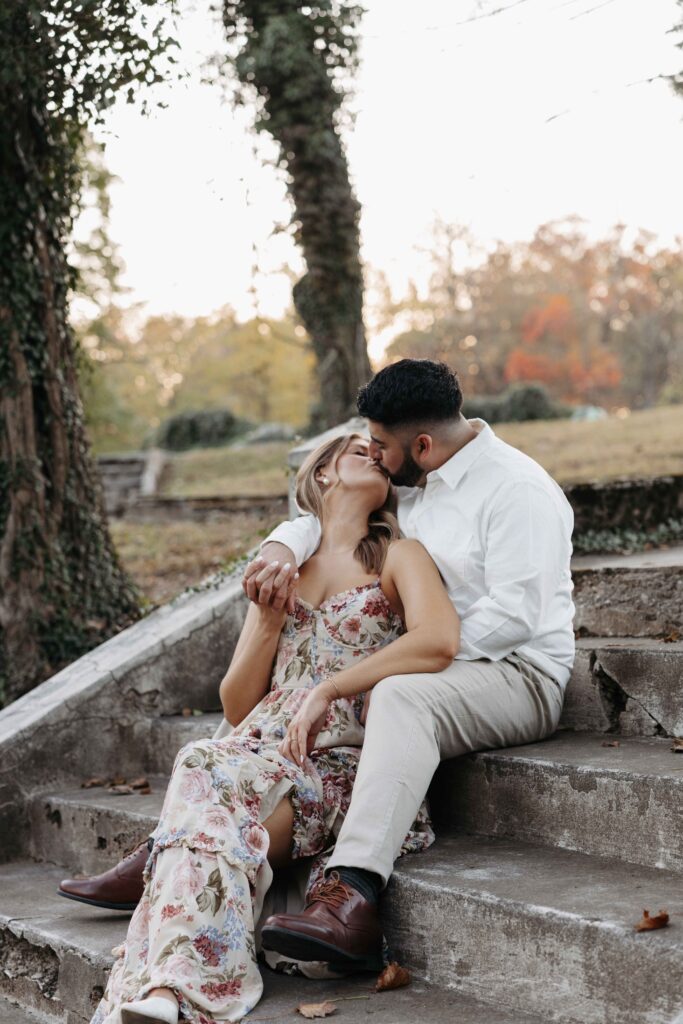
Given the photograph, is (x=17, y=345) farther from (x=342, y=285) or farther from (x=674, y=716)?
(x=342, y=285)

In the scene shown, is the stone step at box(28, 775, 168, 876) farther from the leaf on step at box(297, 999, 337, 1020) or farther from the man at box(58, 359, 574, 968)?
the leaf on step at box(297, 999, 337, 1020)

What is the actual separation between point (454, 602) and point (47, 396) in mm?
2926

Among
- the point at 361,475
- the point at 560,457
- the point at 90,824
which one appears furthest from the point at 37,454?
the point at 560,457

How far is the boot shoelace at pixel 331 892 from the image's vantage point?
272 cm

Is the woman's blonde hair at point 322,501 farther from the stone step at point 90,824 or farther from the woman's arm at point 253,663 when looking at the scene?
the stone step at point 90,824

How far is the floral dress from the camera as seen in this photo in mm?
2666

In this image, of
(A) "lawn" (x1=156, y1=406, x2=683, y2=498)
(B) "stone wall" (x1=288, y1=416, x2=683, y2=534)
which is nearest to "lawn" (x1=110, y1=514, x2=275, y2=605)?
(A) "lawn" (x1=156, y1=406, x2=683, y2=498)

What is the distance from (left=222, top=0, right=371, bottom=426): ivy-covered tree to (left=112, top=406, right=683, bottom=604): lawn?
1.43 m

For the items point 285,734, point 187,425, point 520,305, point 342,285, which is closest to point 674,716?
point 285,734

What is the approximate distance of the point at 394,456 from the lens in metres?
3.51

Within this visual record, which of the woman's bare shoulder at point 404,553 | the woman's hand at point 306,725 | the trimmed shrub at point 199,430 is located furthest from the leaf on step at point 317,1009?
the trimmed shrub at point 199,430

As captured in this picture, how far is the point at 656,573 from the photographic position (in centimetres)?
418

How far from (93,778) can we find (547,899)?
2.52 m

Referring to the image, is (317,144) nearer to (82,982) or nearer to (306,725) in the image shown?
(306,725)
